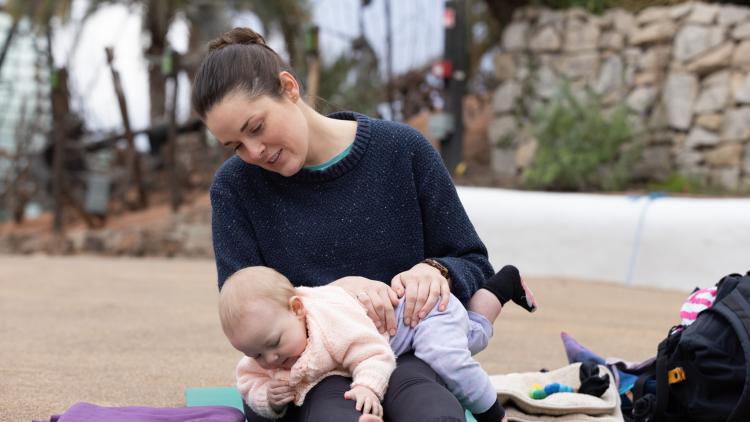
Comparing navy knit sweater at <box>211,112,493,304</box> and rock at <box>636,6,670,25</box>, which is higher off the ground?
navy knit sweater at <box>211,112,493,304</box>

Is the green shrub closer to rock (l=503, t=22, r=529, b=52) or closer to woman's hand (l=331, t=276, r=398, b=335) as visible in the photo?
rock (l=503, t=22, r=529, b=52)

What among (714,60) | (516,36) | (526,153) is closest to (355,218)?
(526,153)

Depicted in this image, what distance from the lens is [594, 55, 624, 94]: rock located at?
10.2 m

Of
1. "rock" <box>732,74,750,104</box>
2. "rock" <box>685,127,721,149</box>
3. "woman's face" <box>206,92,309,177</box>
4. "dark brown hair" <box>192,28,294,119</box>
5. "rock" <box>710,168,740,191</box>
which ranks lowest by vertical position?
"rock" <box>710,168,740,191</box>

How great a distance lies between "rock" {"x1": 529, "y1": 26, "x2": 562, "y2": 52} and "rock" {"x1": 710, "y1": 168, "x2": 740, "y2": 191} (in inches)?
93.8

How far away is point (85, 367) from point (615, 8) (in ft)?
27.7

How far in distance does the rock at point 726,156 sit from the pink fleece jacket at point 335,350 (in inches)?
329

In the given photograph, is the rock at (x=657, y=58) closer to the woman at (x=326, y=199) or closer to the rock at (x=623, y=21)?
the rock at (x=623, y=21)

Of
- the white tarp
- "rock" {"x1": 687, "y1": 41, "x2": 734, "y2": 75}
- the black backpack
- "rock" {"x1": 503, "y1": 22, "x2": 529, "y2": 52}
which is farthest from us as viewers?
"rock" {"x1": 503, "y1": 22, "x2": 529, "y2": 52}

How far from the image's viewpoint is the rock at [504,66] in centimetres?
1088

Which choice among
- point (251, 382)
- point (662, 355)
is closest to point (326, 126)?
point (251, 382)

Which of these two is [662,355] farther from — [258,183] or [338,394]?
[258,183]

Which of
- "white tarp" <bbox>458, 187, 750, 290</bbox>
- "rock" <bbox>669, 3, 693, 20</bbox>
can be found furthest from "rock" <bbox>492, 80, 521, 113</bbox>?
"white tarp" <bbox>458, 187, 750, 290</bbox>

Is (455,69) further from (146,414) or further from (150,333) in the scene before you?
(146,414)
